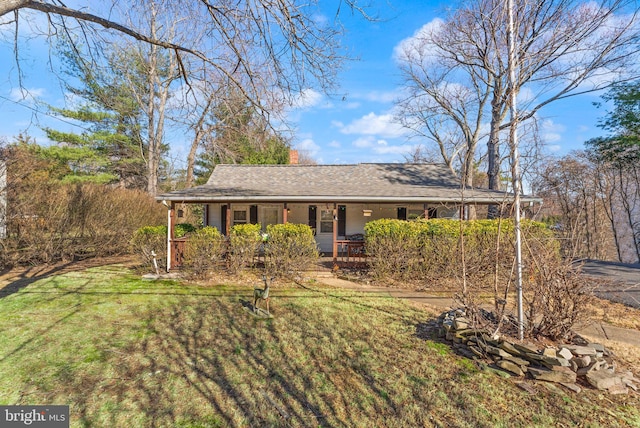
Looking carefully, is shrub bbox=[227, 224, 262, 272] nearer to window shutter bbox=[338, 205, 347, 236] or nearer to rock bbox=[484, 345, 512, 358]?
window shutter bbox=[338, 205, 347, 236]

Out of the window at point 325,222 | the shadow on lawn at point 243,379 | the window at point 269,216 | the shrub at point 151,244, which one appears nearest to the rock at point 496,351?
the shadow on lawn at point 243,379

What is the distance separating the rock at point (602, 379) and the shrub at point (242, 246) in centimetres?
704

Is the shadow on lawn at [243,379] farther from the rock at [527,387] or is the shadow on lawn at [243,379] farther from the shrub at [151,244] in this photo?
the shrub at [151,244]

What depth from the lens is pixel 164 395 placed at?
10.1ft

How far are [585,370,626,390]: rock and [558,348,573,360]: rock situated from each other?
21cm

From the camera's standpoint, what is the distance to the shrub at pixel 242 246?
27.0ft

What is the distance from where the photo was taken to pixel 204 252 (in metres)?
8.12

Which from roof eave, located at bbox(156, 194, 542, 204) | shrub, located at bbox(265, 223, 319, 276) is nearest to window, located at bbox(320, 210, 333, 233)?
roof eave, located at bbox(156, 194, 542, 204)

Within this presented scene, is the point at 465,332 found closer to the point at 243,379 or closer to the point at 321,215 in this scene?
the point at 243,379

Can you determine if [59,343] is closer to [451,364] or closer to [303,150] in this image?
[451,364]

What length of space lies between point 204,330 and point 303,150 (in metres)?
37.8

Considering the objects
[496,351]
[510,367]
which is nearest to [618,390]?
[510,367]

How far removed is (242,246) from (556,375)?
6978 millimetres

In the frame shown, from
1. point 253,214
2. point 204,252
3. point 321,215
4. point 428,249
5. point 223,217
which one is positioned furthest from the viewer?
point 321,215
